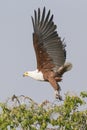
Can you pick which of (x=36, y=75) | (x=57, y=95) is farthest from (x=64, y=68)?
(x=57, y=95)

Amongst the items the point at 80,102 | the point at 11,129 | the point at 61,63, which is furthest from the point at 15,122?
the point at 61,63

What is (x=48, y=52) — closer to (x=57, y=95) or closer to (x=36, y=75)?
(x=36, y=75)

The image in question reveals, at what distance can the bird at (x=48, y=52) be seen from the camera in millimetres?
12992

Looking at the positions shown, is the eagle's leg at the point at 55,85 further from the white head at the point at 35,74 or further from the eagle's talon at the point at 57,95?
the white head at the point at 35,74

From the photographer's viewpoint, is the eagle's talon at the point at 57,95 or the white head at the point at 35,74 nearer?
the eagle's talon at the point at 57,95

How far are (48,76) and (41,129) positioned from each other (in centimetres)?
480

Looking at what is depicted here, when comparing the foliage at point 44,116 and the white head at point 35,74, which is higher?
the white head at point 35,74

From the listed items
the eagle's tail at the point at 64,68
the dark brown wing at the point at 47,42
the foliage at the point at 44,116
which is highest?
the dark brown wing at the point at 47,42

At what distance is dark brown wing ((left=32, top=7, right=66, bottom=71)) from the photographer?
13.0 meters

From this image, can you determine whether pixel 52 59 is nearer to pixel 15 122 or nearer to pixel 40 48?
pixel 40 48

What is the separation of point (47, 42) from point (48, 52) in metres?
0.26

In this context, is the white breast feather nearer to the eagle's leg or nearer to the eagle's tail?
the eagle's leg

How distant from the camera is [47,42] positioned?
13.3m

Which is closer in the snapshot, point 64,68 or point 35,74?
point 64,68
